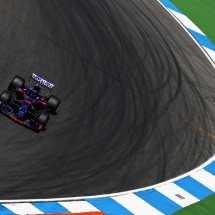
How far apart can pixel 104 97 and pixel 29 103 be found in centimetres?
326

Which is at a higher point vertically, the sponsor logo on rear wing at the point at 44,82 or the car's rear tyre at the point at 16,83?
the sponsor logo on rear wing at the point at 44,82

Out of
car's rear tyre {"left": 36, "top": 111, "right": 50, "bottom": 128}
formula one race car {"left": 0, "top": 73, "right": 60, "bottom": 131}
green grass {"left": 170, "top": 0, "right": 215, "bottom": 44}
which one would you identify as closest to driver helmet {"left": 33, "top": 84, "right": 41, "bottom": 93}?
formula one race car {"left": 0, "top": 73, "right": 60, "bottom": 131}

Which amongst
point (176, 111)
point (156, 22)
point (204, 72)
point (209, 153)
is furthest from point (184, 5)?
point (209, 153)

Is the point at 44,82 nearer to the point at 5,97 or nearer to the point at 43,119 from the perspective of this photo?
the point at 5,97

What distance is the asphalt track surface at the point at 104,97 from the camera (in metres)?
15.7

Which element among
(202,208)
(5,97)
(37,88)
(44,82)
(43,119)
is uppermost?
(44,82)

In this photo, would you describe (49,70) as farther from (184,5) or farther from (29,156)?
(184,5)

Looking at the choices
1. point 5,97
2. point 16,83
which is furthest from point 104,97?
point 5,97

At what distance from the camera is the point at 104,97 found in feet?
63.6

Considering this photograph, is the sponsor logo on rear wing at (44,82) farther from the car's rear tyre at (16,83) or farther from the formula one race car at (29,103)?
the car's rear tyre at (16,83)

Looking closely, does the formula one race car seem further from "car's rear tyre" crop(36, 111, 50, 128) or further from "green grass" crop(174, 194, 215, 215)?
"green grass" crop(174, 194, 215, 215)

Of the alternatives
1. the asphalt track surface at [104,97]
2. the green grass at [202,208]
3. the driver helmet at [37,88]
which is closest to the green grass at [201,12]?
the asphalt track surface at [104,97]

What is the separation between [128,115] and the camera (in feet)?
62.3

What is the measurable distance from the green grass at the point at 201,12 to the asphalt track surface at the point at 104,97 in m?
1.22
